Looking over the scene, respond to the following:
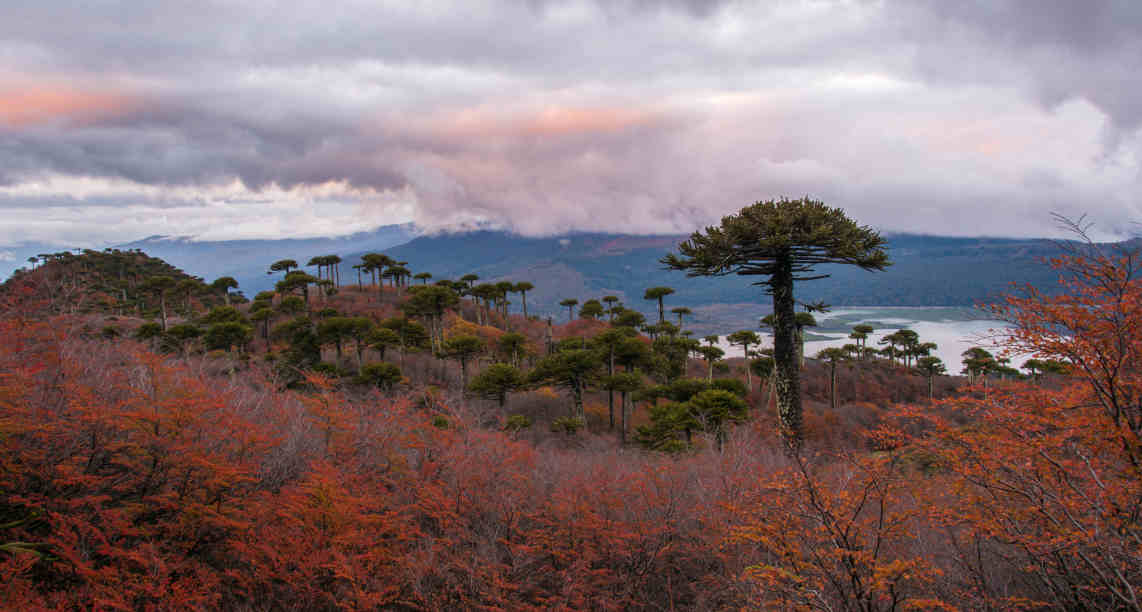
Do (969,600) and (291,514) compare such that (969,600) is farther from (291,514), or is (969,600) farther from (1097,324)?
(291,514)

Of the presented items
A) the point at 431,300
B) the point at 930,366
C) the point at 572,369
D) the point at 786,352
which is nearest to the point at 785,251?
the point at 786,352

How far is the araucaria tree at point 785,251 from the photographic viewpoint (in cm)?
1405

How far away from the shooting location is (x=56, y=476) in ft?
23.2

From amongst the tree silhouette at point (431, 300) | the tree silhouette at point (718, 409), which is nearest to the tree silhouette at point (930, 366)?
the tree silhouette at point (718, 409)

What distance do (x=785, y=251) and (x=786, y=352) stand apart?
306 cm

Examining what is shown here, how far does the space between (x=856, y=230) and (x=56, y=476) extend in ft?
58.6

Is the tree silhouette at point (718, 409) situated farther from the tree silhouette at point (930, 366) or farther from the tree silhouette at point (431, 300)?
the tree silhouette at point (930, 366)

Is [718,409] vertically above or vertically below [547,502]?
below

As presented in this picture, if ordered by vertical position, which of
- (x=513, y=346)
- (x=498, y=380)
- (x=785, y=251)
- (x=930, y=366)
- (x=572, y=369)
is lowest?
(x=930, y=366)

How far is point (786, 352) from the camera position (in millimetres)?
14906

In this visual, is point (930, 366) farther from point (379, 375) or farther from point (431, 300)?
point (379, 375)

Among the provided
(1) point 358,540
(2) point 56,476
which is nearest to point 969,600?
(1) point 358,540

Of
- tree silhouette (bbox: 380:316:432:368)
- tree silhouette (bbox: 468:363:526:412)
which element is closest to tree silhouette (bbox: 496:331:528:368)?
tree silhouette (bbox: 380:316:432:368)

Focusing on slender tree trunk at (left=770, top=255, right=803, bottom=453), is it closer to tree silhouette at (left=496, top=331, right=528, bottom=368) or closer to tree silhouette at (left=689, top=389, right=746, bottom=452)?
tree silhouette at (left=689, top=389, right=746, bottom=452)
